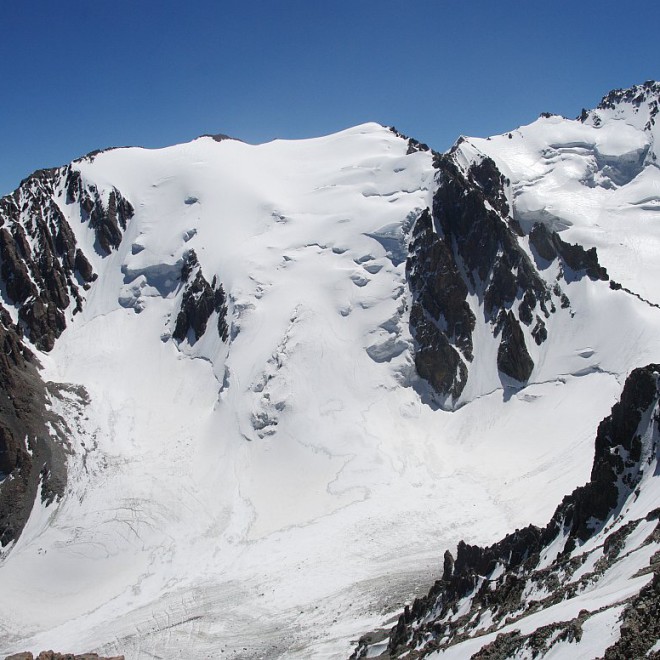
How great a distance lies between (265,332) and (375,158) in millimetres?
52872

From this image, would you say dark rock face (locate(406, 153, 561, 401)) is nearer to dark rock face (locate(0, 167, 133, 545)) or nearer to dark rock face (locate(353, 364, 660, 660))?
dark rock face (locate(353, 364, 660, 660))

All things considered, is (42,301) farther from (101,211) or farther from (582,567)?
(582,567)

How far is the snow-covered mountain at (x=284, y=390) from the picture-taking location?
214 ft

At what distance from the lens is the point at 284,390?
9319 centimetres

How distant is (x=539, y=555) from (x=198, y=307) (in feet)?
242

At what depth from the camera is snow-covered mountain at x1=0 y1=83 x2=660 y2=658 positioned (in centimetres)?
6525

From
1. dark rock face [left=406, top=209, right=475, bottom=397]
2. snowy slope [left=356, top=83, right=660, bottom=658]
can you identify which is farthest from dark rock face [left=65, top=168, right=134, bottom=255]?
snowy slope [left=356, top=83, right=660, bottom=658]

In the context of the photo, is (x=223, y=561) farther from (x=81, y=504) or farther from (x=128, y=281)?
(x=128, y=281)

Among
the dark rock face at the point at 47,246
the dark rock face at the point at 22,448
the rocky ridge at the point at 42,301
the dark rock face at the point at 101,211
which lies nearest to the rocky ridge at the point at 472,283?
the rocky ridge at the point at 42,301

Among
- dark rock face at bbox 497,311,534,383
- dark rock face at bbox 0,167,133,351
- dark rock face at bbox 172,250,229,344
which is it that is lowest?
dark rock face at bbox 497,311,534,383

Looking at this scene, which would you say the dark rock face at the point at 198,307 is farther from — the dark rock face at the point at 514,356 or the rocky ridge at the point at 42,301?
the dark rock face at the point at 514,356

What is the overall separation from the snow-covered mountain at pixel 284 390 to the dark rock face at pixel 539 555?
438 millimetres

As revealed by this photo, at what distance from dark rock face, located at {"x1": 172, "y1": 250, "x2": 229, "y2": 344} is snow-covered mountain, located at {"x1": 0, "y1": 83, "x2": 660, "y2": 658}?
1.20ft

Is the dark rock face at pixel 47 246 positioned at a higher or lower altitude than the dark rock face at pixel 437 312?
higher
